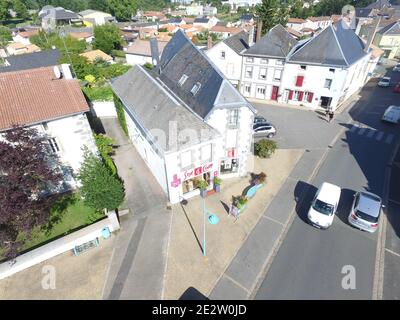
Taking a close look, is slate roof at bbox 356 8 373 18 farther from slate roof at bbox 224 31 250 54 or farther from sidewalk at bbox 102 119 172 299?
sidewalk at bbox 102 119 172 299

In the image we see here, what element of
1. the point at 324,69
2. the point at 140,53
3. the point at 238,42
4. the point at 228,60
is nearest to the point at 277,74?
the point at 324,69

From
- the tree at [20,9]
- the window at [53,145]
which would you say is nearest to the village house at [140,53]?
the window at [53,145]

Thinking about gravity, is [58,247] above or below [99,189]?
below

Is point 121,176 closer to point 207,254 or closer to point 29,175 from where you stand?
point 29,175

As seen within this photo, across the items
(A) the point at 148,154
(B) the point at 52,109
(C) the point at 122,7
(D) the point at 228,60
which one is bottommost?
(A) the point at 148,154

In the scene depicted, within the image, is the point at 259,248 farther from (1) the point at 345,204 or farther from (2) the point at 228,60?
(2) the point at 228,60

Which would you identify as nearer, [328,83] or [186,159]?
[186,159]

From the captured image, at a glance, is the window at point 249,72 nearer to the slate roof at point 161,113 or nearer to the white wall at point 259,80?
the white wall at point 259,80
